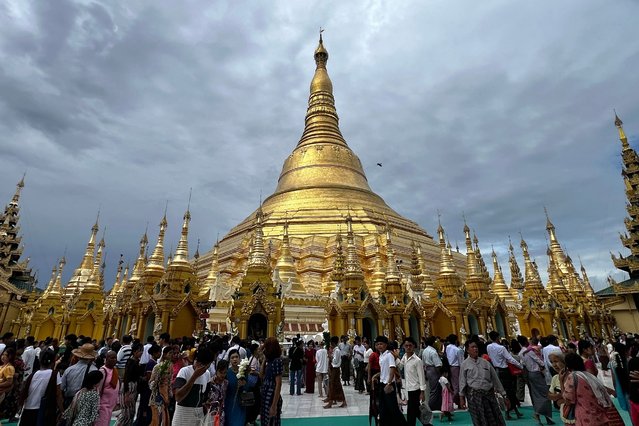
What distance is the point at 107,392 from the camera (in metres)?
4.93

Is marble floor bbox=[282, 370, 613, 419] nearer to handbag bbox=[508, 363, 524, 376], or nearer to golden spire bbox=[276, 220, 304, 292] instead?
handbag bbox=[508, 363, 524, 376]

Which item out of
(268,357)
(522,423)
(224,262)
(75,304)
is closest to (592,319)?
(522,423)

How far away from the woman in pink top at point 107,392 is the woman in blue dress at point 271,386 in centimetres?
200

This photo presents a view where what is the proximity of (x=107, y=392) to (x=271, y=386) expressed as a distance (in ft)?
7.17

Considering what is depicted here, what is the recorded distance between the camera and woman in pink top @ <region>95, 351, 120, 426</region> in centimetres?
477

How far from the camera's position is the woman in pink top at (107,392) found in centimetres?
477

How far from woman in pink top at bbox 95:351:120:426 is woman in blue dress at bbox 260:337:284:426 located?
6.57 feet

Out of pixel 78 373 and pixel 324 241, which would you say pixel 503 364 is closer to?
pixel 78 373

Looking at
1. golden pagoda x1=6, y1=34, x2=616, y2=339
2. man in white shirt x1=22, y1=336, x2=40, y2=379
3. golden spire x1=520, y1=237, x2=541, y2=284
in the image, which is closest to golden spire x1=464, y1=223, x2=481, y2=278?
golden pagoda x1=6, y1=34, x2=616, y2=339

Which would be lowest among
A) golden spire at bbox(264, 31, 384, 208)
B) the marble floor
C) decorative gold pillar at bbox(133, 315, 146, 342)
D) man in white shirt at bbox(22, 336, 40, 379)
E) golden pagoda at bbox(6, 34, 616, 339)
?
the marble floor

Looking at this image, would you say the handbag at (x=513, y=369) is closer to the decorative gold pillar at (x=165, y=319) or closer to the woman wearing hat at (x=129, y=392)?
the woman wearing hat at (x=129, y=392)

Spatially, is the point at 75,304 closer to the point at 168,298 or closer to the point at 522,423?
the point at 168,298

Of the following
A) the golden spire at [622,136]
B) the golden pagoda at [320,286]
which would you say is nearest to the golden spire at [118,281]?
the golden pagoda at [320,286]

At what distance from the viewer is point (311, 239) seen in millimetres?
31312
